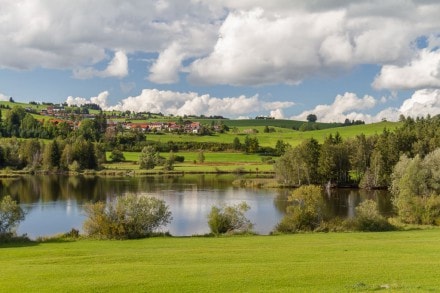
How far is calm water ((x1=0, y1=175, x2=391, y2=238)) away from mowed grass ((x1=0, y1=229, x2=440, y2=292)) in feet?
66.8

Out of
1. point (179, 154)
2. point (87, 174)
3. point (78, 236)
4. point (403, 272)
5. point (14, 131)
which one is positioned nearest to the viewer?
point (403, 272)

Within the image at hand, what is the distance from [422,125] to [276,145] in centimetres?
6454

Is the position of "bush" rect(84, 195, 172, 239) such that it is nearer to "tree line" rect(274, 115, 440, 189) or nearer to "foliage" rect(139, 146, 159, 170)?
"tree line" rect(274, 115, 440, 189)

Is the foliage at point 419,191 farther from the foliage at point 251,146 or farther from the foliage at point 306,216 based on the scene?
the foliage at point 251,146

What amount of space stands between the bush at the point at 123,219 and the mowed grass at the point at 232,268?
7.07 meters

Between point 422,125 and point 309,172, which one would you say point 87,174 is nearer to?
point 309,172

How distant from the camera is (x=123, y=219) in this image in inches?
1647

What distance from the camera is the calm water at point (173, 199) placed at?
56594mm

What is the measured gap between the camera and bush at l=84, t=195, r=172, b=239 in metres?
41.1

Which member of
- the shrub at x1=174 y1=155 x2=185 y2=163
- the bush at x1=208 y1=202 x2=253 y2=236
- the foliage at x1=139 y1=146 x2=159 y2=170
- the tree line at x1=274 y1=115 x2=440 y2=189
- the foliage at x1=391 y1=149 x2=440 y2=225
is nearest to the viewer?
the bush at x1=208 y1=202 x2=253 y2=236

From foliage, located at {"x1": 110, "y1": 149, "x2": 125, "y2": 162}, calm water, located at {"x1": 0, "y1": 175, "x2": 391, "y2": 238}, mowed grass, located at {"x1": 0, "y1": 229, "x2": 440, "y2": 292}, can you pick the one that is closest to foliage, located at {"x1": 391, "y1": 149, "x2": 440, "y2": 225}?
calm water, located at {"x1": 0, "y1": 175, "x2": 391, "y2": 238}

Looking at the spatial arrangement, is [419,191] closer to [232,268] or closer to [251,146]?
[232,268]

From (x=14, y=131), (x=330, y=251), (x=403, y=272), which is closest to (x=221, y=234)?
(x=330, y=251)

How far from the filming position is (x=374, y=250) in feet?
95.2
